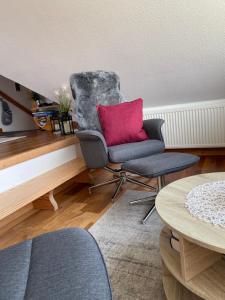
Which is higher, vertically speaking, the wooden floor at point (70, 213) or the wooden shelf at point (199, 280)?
the wooden shelf at point (199, 280)

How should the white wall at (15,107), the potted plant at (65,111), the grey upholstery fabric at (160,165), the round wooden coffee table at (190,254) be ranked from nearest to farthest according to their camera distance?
the round wooden coffee table at (190,254) → the grey upholstery fabric at (160,165) → the potted plant at (65,111) → the white wall at (15,107)

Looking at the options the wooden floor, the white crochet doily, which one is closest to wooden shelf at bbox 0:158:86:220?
the wooden floor

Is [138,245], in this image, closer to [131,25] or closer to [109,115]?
[109,115]

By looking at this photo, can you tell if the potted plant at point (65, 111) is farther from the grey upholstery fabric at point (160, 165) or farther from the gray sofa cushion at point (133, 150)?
the grey upholstery fabric at point (160, 165)

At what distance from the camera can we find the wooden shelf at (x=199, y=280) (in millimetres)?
845

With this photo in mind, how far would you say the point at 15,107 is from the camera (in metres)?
4.62

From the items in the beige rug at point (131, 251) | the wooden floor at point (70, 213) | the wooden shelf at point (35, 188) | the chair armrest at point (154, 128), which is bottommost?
the wooden floor at point (70, 213)

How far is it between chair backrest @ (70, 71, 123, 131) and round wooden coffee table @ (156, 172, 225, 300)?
1428 mm

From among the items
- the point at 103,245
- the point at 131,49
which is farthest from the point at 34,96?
the point at 103,245

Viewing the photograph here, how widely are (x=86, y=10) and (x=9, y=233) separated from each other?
1891 millimetres

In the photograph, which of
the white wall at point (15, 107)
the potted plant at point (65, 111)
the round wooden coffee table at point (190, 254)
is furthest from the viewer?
the white wall at point (15, 107)

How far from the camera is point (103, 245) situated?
151 cm

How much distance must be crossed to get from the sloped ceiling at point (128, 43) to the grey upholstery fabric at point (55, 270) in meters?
1.90

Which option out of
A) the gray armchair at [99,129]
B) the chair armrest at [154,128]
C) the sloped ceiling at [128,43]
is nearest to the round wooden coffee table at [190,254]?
the gray armchair at [99,129]
